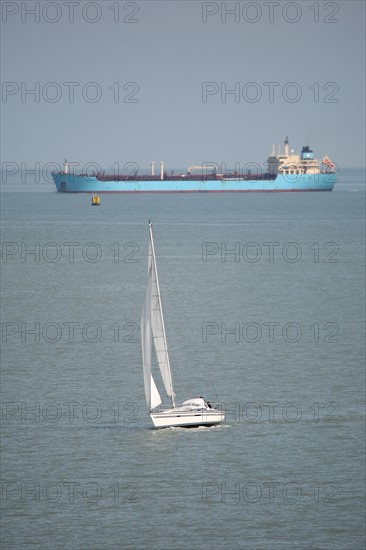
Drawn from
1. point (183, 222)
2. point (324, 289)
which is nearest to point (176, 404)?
point (324, 289)

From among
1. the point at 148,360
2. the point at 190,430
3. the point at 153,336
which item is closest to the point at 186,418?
the point at 190,430

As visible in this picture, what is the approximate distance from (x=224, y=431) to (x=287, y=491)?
6.06m

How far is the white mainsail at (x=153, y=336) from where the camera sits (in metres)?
45.7

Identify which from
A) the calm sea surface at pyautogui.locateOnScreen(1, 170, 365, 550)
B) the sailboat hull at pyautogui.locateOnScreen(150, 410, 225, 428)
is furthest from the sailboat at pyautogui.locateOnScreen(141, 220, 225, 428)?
the calm sea surface at pyautogui.locateOnScreen(1, 170, 365, 550)

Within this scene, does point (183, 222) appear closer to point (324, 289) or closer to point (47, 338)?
point (324, 289)

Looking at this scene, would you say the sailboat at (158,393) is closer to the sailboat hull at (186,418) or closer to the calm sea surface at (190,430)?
the sailboat hull at (186,418)

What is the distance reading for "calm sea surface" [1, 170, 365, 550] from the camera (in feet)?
123

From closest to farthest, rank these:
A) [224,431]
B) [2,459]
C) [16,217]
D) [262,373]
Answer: [2,459] < [224,431] < [262,373] < [16,217]

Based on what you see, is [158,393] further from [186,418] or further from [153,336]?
[153,336]

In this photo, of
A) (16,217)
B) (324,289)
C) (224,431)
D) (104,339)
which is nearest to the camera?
(224,431)

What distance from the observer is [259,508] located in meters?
38.7

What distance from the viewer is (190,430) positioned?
1797 inches

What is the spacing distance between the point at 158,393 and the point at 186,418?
60.3 inches

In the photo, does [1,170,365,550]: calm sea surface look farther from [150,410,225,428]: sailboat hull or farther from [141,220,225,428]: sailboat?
[141,220,225,428]: sailboat
